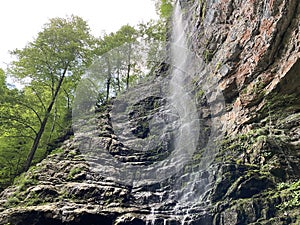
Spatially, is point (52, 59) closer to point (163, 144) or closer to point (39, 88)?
point (39, 88)

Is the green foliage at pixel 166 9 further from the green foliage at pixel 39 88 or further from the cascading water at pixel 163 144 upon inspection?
the green foliage at pixel 39 88

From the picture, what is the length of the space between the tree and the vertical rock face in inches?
162

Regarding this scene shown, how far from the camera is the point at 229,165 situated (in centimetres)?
603

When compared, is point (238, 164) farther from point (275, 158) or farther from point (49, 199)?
point (49, 199)

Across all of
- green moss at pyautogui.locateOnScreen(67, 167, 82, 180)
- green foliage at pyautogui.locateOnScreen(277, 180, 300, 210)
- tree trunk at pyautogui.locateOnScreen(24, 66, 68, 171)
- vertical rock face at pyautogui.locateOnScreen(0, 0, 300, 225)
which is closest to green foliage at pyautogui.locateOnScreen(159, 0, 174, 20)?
tree trunk at pyautogui.locateOnScreen(24, 66, 68, 171)

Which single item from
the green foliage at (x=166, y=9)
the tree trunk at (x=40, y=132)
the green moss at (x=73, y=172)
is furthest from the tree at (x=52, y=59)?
the green foliage at (x=166, y=9)

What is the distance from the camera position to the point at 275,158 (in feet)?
19.3

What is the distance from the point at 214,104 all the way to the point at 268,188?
3707mm

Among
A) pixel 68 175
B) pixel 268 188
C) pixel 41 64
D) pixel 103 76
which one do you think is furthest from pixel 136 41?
pixel 268 188

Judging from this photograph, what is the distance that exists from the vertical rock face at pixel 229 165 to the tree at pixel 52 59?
413 centimetres

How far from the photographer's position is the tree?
37.3 feet

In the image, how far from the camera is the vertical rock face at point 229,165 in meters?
5.49

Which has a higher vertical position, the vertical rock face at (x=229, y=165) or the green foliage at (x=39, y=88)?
the green foliage at (x=39, y=88)

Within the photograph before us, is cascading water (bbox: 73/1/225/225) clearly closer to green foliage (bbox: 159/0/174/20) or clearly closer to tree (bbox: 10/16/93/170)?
tree (bbox: 10/16/93/170)
